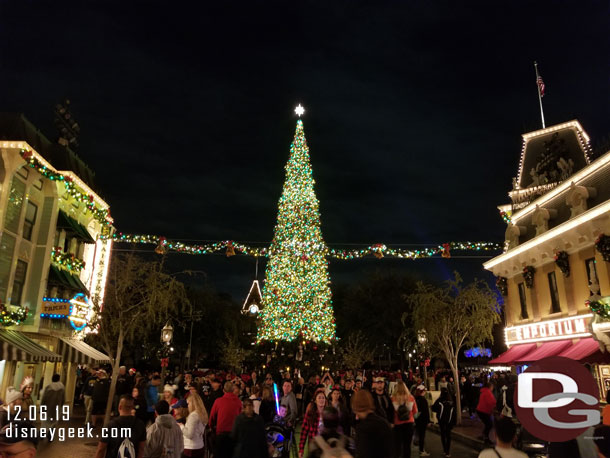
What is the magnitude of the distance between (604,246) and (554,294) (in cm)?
562

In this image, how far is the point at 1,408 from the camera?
7.74 metres

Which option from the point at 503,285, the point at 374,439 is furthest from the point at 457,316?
the point at 374,439

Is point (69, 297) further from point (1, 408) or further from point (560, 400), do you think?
point (560, 400)

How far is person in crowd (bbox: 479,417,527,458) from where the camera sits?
4.47m

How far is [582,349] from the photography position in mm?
17297

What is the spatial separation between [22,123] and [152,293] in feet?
33.4

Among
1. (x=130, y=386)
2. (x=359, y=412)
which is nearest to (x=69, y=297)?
(x=130, y=386)

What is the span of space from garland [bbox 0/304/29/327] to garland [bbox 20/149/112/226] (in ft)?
19.6

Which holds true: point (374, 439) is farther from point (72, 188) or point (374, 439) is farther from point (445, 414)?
point (72, 188)

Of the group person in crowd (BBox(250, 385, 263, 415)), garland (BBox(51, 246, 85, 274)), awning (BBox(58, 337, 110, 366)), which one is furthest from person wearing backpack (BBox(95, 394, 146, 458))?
awning (BBox(58, 337, 110, 366))

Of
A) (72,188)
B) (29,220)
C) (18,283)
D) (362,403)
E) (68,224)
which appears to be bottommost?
(362,403)

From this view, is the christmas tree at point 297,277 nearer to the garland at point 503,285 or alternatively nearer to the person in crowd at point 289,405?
the garland at point 503,285

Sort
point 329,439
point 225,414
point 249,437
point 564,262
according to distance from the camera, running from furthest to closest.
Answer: point 564,262, point 225,414, point 249,437, point 329,439

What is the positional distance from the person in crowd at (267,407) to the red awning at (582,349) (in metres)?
11.8
